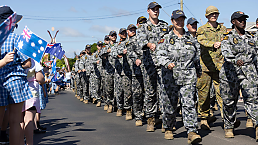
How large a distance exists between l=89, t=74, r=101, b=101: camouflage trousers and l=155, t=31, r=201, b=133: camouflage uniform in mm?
7610

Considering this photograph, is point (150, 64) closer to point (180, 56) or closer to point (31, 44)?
point (180, 56)

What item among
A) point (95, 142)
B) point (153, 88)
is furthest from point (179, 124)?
Answer: point (95, 142)

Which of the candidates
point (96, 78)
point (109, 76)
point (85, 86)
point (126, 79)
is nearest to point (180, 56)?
point (126, 79)

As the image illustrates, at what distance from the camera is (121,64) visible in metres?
9.99

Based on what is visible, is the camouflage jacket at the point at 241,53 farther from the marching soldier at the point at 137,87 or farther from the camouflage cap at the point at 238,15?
the marching soldier at the point at 137,87

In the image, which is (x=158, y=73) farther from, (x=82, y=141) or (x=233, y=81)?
(x=82, y=141)

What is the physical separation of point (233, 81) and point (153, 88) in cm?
192

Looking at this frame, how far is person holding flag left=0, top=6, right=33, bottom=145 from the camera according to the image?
419cm

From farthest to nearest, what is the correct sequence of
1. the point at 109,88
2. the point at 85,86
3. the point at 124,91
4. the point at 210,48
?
the point at 85,86
the point at 109,88
the point at 124,91
the point at 210,48

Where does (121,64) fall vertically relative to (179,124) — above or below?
above

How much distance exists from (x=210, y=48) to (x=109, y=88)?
5011 millimetres

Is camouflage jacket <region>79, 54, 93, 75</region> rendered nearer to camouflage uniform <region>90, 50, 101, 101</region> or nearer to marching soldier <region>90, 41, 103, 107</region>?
camouflage uniform <region>90, 50, 101, 101</region>

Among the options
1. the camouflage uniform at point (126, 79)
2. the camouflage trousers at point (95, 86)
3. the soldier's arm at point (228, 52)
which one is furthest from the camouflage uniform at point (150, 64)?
the camouflage trousers at point (95, 86)

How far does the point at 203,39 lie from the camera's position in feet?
23.8
